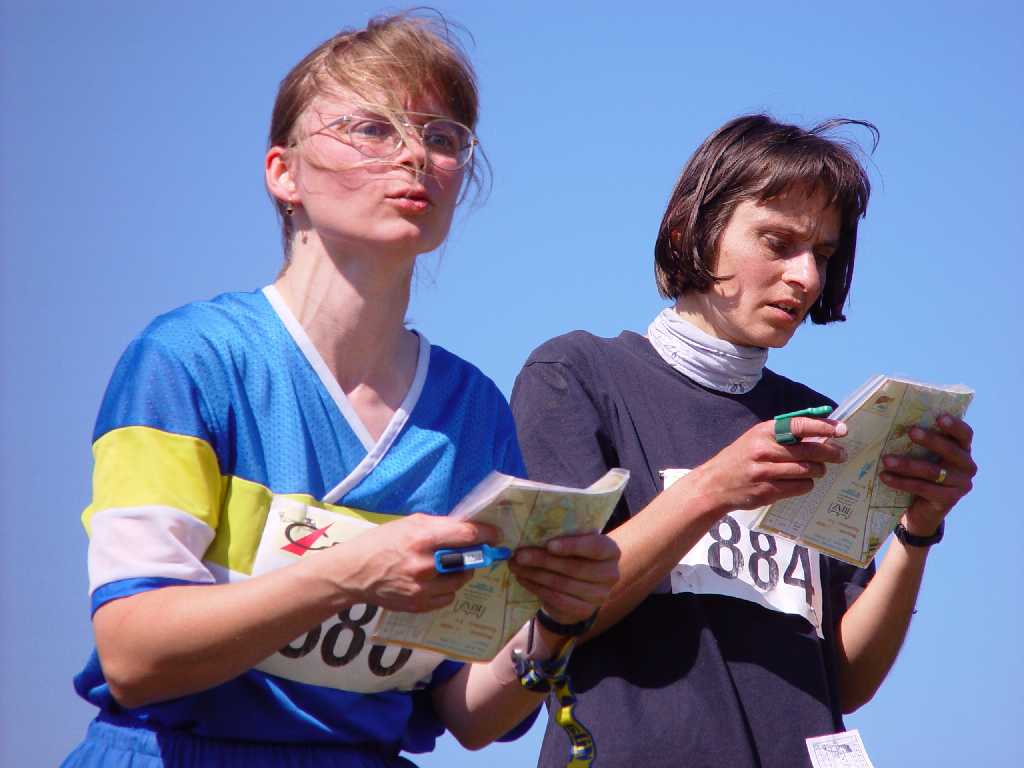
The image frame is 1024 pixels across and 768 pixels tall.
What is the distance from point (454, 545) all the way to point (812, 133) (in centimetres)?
→ 209

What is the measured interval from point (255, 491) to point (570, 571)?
529 mm

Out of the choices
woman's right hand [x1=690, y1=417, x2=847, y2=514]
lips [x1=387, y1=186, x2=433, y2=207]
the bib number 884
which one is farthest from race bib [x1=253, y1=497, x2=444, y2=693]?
the bib number 884

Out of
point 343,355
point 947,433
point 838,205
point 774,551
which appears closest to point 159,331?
point 343,355

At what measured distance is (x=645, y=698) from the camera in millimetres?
2986

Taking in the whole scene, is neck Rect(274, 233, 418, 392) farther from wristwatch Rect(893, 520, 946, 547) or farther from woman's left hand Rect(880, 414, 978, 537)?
wristwatch Rect(893, 520, 946, 547)

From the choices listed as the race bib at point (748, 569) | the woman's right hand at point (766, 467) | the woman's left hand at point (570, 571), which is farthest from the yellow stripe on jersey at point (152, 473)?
the race bib at point (748, 569)

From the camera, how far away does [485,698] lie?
8.32ft

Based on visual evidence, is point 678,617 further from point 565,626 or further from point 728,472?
point 565,626

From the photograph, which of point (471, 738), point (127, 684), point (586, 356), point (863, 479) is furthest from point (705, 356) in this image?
point (127, 684)

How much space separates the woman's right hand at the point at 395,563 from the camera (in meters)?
2.05

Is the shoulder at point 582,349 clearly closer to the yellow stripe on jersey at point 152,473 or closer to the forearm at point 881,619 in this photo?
the forearm at point 881,619

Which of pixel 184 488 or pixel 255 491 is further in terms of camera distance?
pixel 255 491

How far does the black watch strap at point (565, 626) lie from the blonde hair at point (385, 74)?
2.79 feet

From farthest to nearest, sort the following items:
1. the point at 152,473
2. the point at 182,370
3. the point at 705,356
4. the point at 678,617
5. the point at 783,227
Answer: the point at 783,227 < the point at 705,356 < the point at 678,617 < the point at 182,370 < the point at 152,473
